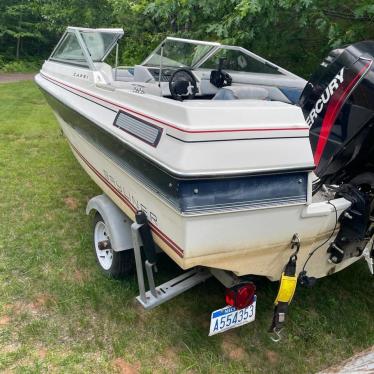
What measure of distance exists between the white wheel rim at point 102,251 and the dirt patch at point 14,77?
35.4 feet

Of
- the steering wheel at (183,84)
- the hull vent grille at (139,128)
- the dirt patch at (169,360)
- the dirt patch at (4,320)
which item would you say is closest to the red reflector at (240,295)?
the dirt patch at (169,360)

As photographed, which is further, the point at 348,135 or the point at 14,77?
the point at 14,77

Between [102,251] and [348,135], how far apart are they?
1934 mm

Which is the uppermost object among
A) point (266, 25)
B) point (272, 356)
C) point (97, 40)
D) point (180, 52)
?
point (97, 40)

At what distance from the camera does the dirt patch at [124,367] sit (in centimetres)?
229

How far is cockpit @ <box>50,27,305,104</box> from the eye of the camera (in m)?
3.82

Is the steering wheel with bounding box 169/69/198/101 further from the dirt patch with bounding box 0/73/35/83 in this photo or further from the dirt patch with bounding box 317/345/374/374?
the dirt patch with bounding box 0/73/35/83

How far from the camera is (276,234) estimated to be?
6.83ft

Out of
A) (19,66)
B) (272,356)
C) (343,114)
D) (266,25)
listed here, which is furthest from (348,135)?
Answer: (19,66)

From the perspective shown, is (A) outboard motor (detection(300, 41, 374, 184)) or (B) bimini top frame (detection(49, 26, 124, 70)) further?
(B) bimini top frame (detection(49, 26, 124, 70))

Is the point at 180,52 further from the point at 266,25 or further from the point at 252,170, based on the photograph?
the point at 252,170

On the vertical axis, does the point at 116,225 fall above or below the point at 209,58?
below

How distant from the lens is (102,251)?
320 centimetres

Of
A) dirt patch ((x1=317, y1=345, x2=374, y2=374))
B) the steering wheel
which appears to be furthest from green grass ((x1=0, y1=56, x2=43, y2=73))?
dirt patch ((x1=317, y1=345, x2=374, y2=374))
